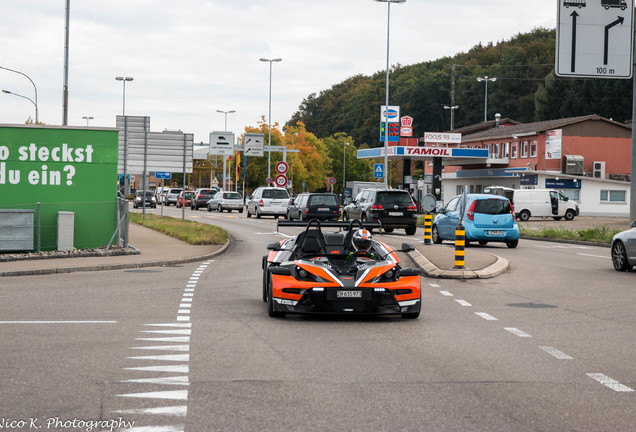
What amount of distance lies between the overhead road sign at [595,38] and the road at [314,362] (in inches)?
448

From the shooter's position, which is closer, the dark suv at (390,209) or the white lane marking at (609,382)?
the white lane marking at (609,382)

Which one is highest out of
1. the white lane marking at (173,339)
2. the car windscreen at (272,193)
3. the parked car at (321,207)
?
the car windscreen at (272,193)

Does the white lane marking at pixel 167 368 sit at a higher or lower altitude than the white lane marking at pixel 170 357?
higher

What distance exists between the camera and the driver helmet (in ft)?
41.2

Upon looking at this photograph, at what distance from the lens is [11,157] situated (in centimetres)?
2383

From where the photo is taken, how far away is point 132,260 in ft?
72.6

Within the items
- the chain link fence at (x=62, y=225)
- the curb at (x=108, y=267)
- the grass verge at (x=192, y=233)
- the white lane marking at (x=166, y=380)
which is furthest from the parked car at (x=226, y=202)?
the white lane marking at (x=166, y=380)

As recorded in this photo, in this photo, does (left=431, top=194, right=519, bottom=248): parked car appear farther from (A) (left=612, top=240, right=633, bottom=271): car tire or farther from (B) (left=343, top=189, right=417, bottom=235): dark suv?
(A) (left=612, top=240, right=633, bottom=271): car tire

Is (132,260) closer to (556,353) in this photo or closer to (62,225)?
(62,225)

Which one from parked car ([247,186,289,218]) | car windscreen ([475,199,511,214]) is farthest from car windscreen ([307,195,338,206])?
car windscreen ([475,199,511,214])

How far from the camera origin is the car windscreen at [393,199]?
35531mm

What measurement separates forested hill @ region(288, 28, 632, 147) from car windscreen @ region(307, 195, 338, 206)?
5846 centimetres

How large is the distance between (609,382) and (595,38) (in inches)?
784

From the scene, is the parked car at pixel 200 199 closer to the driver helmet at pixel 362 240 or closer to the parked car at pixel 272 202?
the parked car at pixel 272 202
